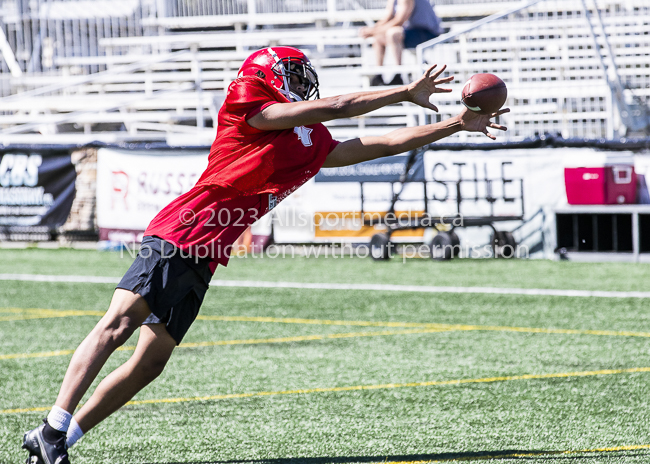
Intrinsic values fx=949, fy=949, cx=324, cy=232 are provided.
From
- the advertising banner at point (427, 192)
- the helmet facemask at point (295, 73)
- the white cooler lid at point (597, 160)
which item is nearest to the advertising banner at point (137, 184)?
the advertising banner at point (427, 192)

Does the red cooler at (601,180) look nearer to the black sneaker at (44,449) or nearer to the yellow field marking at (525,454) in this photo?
the yellow field marking at (525,454)

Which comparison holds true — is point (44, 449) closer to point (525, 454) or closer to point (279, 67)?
point (279, 67)

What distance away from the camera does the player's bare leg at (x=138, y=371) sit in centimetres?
368

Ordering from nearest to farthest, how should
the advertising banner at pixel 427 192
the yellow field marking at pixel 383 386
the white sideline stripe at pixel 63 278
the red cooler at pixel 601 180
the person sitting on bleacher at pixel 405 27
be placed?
the yellow field marking at pixel 383 386 → the white sideline stripe at pixel 63 278 → the red cooler at pixel 601 180 → the advertising banner at pixel 427 192 → the person sitting on bleacher at pixel 405 27

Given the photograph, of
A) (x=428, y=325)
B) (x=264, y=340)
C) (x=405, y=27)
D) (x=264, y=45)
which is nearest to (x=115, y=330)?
(x=264, y=340)

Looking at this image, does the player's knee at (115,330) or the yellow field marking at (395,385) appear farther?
the yellow field marking at (395,385)

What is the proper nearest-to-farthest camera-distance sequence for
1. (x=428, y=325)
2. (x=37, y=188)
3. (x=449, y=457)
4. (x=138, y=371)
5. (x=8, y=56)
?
(x=138, y=371), (x=449, y=457), (x=428, y=325), (x=37, y=188), (x=8, y=56)

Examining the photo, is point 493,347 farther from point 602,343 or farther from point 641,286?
point 641,286

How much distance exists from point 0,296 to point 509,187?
6599mm

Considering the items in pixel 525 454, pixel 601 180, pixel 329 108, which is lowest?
pixel 525 454

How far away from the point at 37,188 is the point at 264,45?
22.4 feet

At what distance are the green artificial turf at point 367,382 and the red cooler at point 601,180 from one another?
7.29 ft

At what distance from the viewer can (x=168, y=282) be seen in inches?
143

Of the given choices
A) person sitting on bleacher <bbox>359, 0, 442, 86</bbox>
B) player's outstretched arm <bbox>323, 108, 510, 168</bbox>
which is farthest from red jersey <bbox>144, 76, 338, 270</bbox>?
person sitting on bleacher <bbox>359, 0, 442, 86</bbox>
